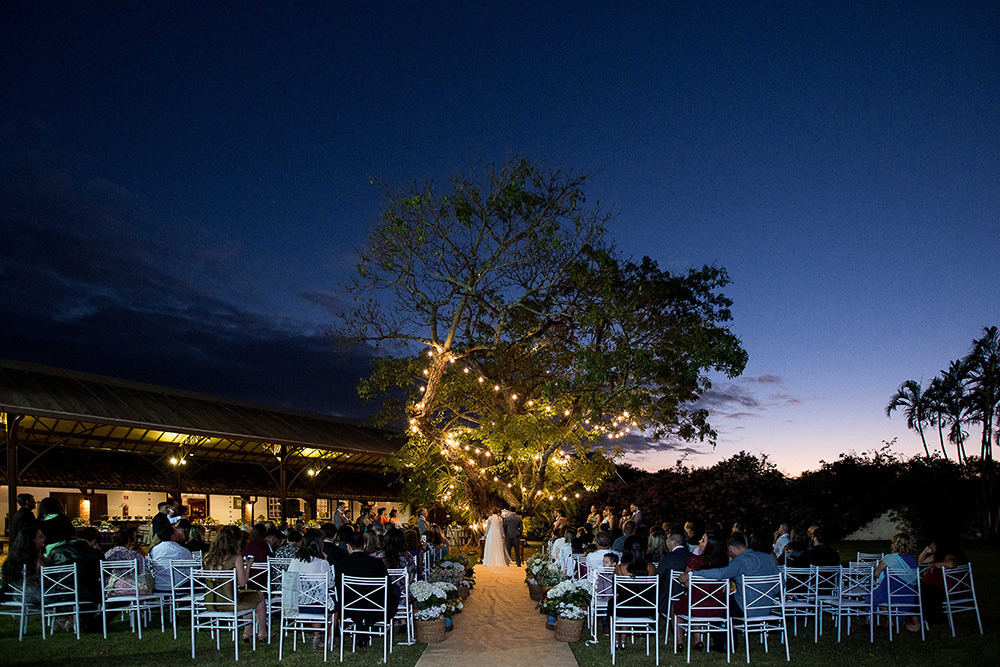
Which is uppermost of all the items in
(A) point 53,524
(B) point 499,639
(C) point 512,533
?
(A) point 53,524

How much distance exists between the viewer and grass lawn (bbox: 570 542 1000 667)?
7445 millimetres

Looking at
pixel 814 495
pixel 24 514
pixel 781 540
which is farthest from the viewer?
pixel 814 495

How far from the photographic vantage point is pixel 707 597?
7.81 m

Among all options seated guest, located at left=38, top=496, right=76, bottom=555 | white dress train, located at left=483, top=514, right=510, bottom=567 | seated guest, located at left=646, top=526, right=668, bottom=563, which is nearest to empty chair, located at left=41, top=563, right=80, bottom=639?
seated guest, located at left=38, top=496, right=76, bottom=555

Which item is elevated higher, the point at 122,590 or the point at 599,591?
the point at 122,590

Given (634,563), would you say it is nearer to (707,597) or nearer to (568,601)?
(707,597)

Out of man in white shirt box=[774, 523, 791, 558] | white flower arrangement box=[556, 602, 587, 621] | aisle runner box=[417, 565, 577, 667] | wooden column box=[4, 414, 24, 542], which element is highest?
wooden column box=[4, 414, 24, 542]

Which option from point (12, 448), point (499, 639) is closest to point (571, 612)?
point (499, 639)

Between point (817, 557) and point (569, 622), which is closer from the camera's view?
point (569, 622)

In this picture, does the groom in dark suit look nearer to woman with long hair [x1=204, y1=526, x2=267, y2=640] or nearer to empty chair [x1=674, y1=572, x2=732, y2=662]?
woman with long hair [x1=204, y1=526, x2=267, y2=640]

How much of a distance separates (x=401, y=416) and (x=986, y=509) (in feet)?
62.1

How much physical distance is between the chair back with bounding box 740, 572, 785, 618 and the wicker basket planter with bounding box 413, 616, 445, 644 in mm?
3539

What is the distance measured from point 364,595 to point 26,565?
13.4 ft

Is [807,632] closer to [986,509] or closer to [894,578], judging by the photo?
[894,578]
